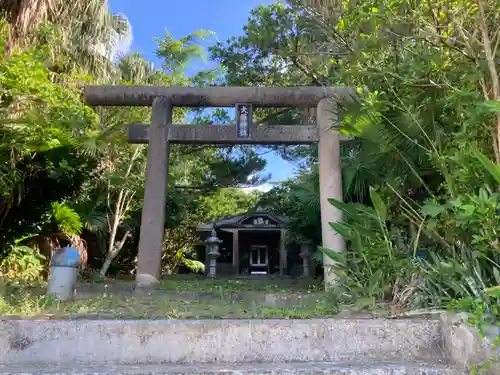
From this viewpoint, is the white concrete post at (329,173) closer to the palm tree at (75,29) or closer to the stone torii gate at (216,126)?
the stone torii gate at (216,126)

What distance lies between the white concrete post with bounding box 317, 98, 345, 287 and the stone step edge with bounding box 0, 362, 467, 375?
4.05m

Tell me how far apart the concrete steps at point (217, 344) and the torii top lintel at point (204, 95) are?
5049 millimetres

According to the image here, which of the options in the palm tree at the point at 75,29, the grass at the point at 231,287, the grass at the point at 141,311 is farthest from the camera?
the palm tree at the point at 75,29

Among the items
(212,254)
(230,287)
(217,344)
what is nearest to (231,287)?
(230,287)

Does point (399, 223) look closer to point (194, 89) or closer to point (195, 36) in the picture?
point (194, 89)

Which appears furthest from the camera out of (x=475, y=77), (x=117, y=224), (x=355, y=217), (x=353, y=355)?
(x=117, y=224)

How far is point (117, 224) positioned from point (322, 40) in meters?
7.67

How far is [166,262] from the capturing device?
16422 mm

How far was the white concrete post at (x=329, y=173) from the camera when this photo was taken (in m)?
6.67

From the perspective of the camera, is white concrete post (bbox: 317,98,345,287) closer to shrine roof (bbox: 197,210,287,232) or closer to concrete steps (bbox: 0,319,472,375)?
concrete steps (bbox: 0,319,472,375)

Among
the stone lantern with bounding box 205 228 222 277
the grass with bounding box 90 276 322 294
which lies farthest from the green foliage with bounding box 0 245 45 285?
the stone lantern with bounding box 205 228 222 277

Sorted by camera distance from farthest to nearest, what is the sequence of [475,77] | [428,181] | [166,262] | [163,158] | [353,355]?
[166,262]
[163,158]
[428,181]
[475,77]
[353,355]

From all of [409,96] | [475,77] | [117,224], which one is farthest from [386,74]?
[117,224]

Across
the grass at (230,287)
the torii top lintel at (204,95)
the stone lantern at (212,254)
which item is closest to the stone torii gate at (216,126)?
the torii top lintel at (204,95)
